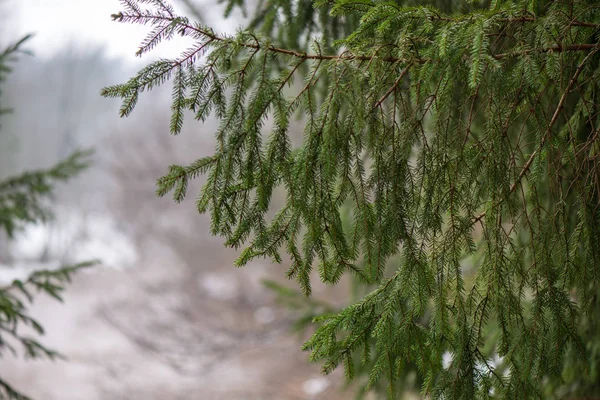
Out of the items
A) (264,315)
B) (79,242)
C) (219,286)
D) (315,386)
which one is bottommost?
(315,386)

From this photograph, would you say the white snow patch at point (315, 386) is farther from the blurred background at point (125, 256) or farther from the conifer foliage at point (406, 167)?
the conifer foliage at point (406, 167)

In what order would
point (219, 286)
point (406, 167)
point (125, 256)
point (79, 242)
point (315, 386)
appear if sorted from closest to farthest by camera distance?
point (406, 167) < point (315, 386) < point (219, 286) < point (125, 256) < point (79, 242)

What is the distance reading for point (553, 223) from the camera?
5.05 feet

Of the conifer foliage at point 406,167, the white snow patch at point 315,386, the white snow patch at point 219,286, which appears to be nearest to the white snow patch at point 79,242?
the white snow patch at point 219,286

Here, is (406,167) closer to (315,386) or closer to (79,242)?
(315,386)

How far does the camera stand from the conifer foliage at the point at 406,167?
1433mm

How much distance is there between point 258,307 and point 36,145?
7.27 meters

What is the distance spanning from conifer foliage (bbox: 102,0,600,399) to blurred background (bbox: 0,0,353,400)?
588 centimetres

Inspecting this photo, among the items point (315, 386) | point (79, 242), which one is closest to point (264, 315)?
point (315, 386)

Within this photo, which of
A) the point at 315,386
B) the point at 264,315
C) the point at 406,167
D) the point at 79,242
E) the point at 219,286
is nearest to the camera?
the point at 406,167

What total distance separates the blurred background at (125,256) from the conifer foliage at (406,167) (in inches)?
231

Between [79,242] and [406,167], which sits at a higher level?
[79,242]

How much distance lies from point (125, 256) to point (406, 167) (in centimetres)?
1136

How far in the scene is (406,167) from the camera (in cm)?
152
